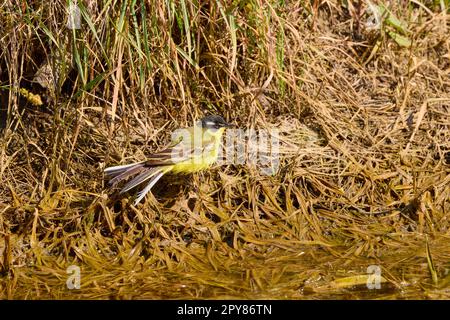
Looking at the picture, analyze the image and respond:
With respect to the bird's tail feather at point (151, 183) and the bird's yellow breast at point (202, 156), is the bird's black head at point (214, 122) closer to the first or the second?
the bird's yellow breast at point (202, 156)

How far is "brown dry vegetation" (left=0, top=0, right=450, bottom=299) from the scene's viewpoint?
18.3ft

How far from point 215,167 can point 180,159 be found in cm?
47

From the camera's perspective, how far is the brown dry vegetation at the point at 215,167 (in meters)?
5.57

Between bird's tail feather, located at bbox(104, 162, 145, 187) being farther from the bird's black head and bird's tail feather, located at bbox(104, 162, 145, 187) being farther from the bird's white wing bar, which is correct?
the bird's black head

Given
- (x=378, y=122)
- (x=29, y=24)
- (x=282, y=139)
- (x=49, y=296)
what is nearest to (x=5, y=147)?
(x=29, y=24)

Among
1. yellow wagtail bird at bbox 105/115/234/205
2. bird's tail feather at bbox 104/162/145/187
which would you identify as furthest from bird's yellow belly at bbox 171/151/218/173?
bird's tail feather at bbox 104/162/145/187

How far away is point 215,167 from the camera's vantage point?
6465 millimetres

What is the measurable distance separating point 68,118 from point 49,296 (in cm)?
165

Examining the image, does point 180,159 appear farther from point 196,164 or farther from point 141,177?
point 141,177

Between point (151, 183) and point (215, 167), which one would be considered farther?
point (215, 167)

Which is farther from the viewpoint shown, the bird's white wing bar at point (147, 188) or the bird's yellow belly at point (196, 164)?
the bird's yellow belly at point (196, 164)

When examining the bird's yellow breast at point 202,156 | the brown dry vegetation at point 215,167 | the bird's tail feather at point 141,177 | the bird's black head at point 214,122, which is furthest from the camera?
the bird's black head at point 214,122

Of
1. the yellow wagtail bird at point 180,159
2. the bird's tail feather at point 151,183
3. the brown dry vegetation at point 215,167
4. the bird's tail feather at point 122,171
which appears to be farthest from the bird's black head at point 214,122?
the bird's tail feather at point 122,171

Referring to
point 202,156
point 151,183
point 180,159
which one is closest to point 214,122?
point 202,156
